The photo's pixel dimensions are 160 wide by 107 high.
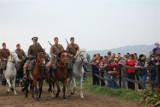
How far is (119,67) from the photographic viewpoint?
18422 millimetres

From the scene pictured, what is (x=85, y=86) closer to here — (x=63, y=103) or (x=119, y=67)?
(x=119, y=67)

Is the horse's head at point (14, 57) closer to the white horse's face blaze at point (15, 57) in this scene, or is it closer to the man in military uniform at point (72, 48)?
the white horse's face blaze at point (15, 57)

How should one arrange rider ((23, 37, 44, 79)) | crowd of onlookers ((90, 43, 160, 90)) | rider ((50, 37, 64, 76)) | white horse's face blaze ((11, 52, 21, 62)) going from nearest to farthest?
1. crowd of onlookers ((90, 43, 160, 90))
2. rider ((50, 37, 64, 76))
3. rider ((23, 37, 44, 79))
4. white horse's face blaze ((11, 52, 21, 62))

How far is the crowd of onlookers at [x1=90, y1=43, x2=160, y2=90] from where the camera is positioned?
16.6 metres

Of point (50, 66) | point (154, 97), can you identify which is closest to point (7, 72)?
point (50, 66)

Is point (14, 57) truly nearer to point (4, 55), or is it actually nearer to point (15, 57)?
point (15, 57)

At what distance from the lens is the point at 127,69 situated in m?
18.2

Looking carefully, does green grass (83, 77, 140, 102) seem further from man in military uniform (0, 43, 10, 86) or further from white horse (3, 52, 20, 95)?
man in military uniform (0, 43, 10, 86)

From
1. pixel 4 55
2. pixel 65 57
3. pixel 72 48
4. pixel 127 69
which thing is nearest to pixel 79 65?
pixel 72 48

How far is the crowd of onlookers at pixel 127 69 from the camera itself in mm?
16561

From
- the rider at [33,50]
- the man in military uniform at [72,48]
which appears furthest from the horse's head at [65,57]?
the rider at [33,50]

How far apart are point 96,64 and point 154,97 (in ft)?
39.3

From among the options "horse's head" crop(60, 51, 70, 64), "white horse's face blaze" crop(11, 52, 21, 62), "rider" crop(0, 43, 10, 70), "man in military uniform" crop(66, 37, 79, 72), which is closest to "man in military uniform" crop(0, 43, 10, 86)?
"rider" crop(0, 43, 10, 70)

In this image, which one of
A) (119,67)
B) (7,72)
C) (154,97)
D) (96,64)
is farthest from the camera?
(96,64)
